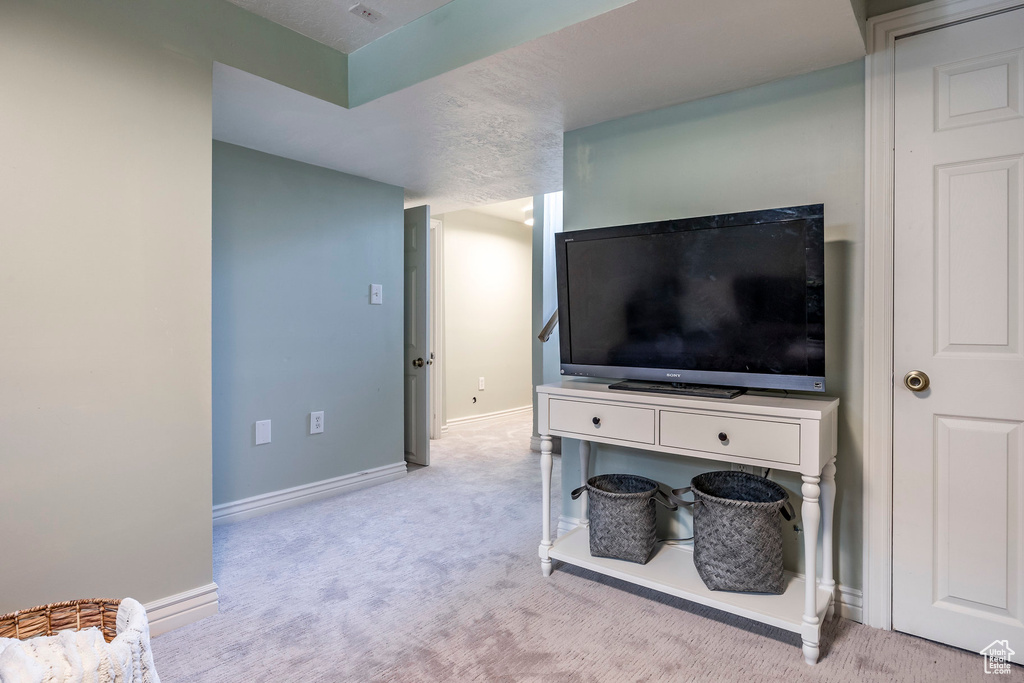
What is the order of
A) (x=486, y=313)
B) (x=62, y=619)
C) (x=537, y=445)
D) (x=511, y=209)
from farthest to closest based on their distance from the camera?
(x=486, y=313)
(x=511, y=209)
(x=537, y=445)
(x=62, y=619)

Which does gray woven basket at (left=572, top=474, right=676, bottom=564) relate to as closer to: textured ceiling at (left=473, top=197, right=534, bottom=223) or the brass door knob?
the brass door knob

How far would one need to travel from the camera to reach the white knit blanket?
996 mm

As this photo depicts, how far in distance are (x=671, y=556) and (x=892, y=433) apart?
88 centimetres

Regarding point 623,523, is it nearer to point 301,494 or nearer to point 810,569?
point 810,569

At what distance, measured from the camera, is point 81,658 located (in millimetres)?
1031

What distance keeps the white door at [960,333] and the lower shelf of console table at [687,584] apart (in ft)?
1.17

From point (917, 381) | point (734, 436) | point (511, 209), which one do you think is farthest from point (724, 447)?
point (511, 209)

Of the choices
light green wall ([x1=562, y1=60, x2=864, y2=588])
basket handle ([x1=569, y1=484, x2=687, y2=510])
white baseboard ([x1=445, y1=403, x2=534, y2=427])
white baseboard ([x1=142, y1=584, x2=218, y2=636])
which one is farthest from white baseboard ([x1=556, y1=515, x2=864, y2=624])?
white baseboard ([x1=445, y1=403, x2=534, y2=427])

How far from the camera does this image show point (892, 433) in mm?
1781

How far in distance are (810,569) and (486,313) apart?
4.27 meters

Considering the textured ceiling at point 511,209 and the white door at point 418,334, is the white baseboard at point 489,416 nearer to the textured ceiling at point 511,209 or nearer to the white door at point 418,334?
the white door at point 418,334

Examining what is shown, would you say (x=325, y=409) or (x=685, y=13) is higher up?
(x=685, y=13)

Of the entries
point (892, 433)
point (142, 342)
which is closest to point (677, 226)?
point (892, 433)

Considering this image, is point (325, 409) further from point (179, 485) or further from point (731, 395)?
point (731, 395)
